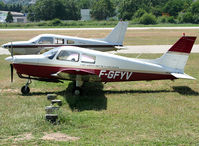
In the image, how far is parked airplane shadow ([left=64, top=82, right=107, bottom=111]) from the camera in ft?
28.8

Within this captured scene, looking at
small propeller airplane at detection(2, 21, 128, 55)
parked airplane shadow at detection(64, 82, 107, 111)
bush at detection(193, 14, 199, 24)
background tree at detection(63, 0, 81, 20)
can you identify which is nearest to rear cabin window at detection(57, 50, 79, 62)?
parked airplane shadow at detection(64, 82, 107, 111)

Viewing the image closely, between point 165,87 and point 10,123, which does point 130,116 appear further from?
point 165,87

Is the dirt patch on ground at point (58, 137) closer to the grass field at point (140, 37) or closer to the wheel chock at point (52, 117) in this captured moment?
the wheel chock at point (52, 117)

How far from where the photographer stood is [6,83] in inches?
484

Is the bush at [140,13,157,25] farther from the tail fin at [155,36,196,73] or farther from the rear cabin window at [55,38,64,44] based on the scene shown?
the tail fin at [155,36,196,73]

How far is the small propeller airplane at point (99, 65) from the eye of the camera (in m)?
10.1

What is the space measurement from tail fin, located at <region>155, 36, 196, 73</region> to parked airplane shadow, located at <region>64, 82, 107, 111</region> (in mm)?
2602

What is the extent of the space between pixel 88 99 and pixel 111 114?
1.84 m

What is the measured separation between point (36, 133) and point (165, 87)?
642cm

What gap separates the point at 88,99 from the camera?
31.9 feet

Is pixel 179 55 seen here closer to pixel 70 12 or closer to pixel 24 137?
pixel 24 137

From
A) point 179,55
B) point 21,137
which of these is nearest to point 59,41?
point 179,55

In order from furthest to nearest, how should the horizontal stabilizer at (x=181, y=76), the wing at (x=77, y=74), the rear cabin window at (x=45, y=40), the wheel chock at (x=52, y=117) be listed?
the rear cabin window at (x=45, y=40) → the horizontal stabilizer at (x=181, y=76) → the wing at (x=77, y=74) → the wheel chock at (x=52, y=117)

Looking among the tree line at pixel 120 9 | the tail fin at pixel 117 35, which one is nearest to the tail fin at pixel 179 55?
the tail fin at pixel 117 35
